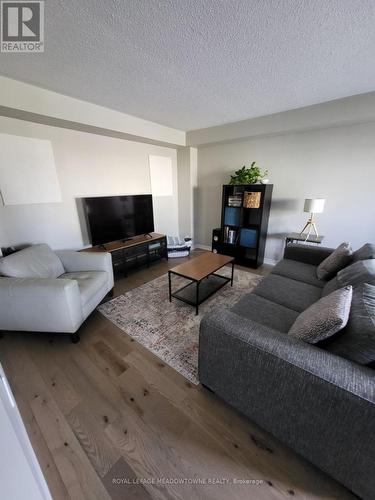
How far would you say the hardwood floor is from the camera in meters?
1.01

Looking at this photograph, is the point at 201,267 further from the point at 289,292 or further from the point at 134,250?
the point at 134,250

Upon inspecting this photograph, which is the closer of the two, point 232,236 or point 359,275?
point 359,275

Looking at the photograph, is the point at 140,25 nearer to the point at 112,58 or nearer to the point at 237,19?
the point at 112,58

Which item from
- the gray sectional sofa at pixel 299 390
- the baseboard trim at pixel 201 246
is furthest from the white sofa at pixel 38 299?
the baseboard trim at pixel 201 246

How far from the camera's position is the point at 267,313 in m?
1.64

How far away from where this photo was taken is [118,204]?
313 centimetres

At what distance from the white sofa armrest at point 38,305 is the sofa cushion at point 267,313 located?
4.63 feet

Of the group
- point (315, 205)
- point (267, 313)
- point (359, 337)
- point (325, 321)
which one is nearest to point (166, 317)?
point (267, 313)

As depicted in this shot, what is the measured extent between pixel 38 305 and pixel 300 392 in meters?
1.98

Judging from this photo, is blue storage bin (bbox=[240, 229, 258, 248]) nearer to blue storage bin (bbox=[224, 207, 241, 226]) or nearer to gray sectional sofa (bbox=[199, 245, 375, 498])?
blue storage bin (bbox=[224, 207, 241, 226])

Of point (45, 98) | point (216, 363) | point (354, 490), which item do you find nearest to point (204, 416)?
point (216, 363)

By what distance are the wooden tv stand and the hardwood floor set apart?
1486 mm

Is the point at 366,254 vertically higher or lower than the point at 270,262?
higher

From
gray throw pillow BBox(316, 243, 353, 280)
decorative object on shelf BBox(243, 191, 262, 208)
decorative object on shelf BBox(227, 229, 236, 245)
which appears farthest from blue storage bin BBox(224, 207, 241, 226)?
gray throw pillow BBox(316, 243, 353, 280)
